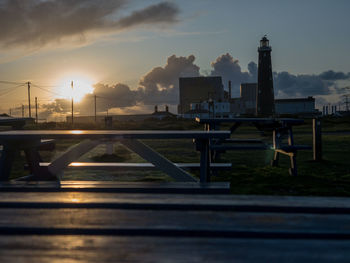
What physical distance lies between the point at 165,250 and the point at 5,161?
3.14 metres

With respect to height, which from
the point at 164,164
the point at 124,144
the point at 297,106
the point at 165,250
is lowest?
the point at 165,250

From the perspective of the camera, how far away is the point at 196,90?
94125 millimetres

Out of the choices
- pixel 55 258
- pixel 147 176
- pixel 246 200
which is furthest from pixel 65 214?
pixel 147 176

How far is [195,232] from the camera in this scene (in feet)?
7.94

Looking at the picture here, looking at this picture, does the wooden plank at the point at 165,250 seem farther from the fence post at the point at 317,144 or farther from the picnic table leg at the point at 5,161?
the fence post at the point at 317,144

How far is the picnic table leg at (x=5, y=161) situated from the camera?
449 centimetres

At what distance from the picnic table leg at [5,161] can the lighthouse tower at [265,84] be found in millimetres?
47896

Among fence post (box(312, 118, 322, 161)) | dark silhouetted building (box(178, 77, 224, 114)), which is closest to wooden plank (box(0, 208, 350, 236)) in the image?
fence post (box(312, 118, 322, 161))

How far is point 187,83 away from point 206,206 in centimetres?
9307

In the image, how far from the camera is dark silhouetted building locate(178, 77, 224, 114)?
9306 centimetres

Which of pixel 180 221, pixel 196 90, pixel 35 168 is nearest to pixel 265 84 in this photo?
pixel 196 90

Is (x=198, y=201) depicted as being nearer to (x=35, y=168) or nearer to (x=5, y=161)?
(x=5, y=161)

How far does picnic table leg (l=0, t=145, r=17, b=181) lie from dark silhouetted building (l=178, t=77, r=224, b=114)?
87617 mm

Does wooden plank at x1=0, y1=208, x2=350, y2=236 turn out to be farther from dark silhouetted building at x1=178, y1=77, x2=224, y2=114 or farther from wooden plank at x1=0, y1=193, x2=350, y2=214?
dark silhouetted building at x1=178, y1=77, x2=224, y2=114
